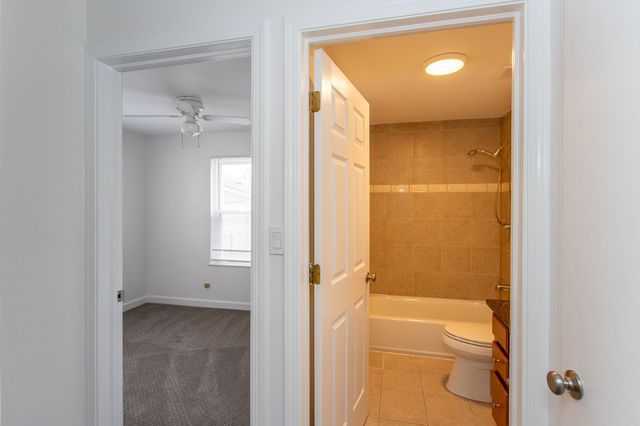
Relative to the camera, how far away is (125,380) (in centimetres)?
273

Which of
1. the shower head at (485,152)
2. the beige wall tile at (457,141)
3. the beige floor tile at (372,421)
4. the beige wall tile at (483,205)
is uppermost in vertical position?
the beige wall tile at (457,141)

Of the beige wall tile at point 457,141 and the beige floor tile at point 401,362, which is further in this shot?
the beige wall tile at point 457,141

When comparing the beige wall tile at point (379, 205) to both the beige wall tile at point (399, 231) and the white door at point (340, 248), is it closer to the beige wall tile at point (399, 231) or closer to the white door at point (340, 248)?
the beige wall tile at point (399, 231)

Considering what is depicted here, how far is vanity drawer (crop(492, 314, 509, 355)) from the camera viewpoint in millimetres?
1874

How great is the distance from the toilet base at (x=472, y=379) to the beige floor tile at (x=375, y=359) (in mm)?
662

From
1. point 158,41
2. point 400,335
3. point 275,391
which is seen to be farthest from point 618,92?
point 400,335

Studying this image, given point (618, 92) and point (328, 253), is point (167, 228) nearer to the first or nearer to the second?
point (328, 253)

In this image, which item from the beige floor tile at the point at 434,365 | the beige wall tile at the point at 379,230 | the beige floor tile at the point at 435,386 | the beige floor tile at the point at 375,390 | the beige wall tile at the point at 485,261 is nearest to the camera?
the beige floor tile at the point at 375,390

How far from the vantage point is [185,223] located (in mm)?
4801

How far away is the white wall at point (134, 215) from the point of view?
4500mm

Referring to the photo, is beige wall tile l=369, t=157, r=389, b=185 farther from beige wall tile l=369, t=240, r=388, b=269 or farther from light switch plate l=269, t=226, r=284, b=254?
light switch plate l=269, t=226, r=284, b=254

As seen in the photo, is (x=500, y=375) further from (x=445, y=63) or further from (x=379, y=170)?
(x=379, y=170)

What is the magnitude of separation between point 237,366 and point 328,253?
2.07 m

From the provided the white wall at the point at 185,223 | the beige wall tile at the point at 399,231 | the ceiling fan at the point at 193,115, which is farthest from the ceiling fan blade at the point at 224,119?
the beige wall tile at the point at 399,231
